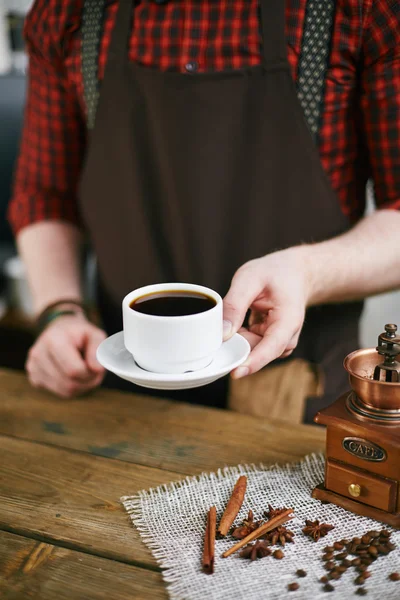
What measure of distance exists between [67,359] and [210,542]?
0.61m

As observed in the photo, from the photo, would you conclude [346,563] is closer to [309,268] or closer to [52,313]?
[309,268]

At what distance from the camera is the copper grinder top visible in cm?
90

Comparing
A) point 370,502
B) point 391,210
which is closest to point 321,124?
point 391,210

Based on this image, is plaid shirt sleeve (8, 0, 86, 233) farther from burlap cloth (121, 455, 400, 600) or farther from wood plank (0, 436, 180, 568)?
A: burlap cloth (121, 455, 400, 600)

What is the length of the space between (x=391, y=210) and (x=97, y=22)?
801 millimetres

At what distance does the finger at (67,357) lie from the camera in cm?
133

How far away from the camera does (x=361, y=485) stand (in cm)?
95

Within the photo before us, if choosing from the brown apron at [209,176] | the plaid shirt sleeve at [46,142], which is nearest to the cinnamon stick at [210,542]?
the brown apron at [209,176]

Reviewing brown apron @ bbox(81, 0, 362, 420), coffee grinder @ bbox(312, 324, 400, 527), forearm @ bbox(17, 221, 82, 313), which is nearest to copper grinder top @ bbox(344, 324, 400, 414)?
coffee grinder @ bbox(312, 324, 400, 527)

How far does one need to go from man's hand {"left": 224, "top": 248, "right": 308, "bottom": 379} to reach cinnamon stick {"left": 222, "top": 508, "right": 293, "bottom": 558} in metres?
0.21

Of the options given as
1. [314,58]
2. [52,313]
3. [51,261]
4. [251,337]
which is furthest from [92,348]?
[314,58]

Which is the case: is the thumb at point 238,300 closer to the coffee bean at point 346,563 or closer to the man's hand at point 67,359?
the coffee bean at point 346,563

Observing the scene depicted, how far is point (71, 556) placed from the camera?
2.91 ft

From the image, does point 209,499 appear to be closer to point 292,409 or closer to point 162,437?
point 162,437
